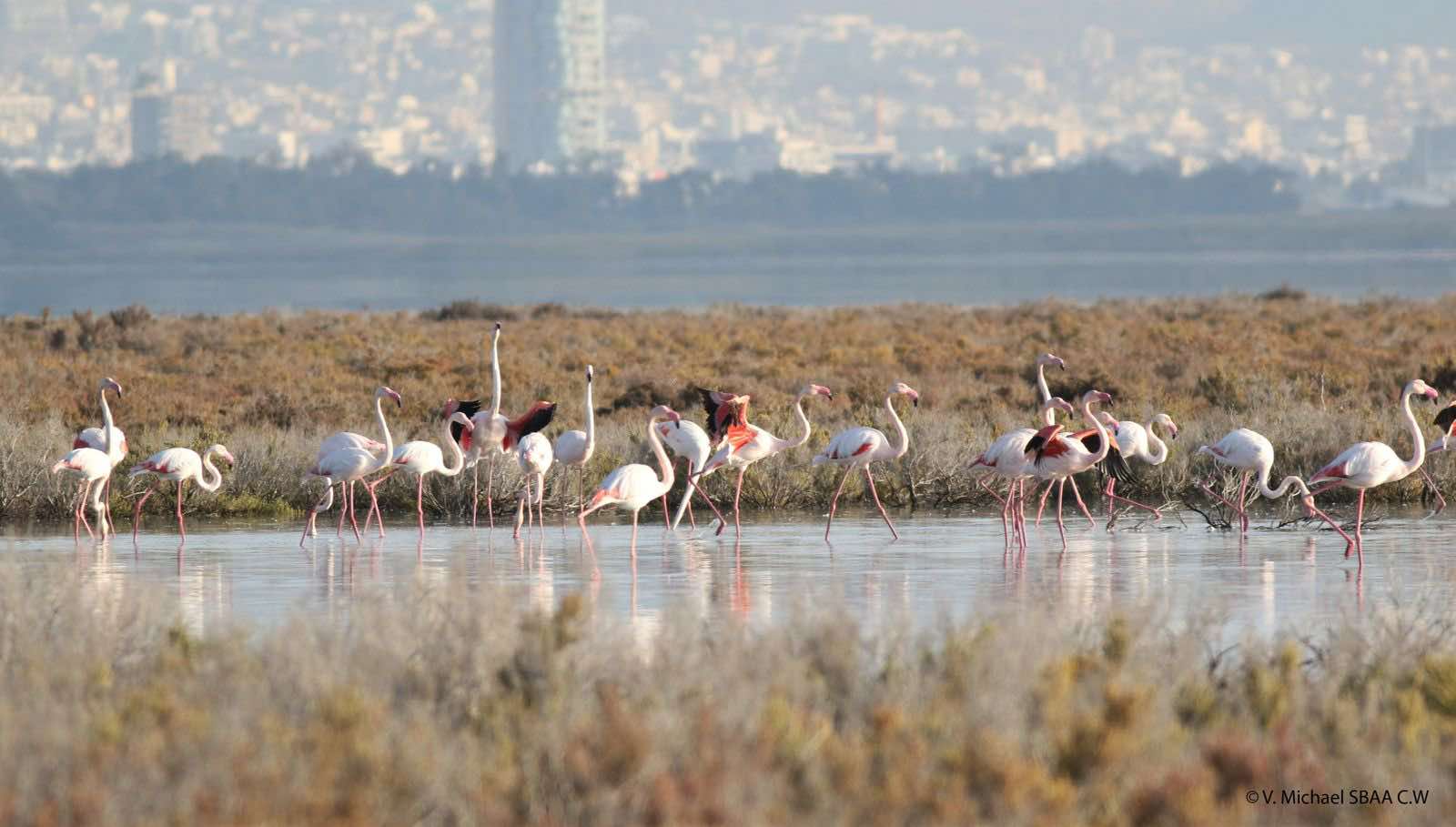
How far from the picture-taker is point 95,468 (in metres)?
15.3

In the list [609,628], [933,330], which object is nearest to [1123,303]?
[933,330]

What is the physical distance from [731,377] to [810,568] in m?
16.6

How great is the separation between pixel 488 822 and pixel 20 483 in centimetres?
1193

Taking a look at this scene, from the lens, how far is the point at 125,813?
20.7ft

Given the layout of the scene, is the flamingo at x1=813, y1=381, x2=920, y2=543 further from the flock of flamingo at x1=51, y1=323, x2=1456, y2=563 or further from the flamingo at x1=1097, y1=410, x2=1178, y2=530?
the flamingo at x1=1097, y1=410, x2=1178, y2=530

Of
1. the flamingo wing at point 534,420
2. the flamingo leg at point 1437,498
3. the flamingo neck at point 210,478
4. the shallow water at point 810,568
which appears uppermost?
the flamingo wing at point 534,420

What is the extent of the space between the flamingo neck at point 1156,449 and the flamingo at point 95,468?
7.69 m

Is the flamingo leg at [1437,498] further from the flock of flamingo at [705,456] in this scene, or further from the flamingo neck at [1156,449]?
the flamingo neck at [1156,449]

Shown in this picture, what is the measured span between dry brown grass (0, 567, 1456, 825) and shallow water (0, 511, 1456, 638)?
0.92 meters

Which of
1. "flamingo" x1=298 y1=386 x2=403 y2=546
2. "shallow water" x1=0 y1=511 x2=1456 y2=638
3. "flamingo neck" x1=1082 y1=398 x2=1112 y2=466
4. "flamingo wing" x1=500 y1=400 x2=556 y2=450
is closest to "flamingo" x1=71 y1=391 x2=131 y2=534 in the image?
"shallow water" x1=0 y1=511 x2=1456 y2=638

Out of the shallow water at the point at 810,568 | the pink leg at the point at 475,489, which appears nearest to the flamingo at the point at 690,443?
the shallow water at the point at 810,568

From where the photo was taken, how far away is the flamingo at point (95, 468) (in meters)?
15.2

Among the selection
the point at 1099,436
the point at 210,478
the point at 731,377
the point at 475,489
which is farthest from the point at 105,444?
the point at 731,377

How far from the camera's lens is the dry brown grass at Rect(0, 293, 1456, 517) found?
1847 centimetres
